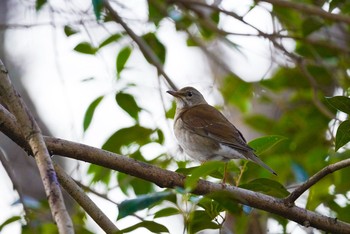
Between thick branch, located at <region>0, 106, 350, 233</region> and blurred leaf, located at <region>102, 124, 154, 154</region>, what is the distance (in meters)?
1.52

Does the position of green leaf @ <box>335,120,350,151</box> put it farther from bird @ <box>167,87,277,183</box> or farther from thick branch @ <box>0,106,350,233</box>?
bird @ <box>167,87,277,183</box>

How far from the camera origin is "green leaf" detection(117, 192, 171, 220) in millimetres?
2763

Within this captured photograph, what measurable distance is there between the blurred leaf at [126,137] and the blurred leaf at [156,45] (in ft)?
2.92

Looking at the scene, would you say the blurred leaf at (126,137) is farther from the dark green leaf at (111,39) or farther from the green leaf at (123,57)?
the dark green leaf at (111,39)

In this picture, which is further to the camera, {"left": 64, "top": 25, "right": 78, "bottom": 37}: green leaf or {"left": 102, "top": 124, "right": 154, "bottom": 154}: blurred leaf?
{"left": 64, "top": 25, "right": 78, "bottom": 37}: green leaf

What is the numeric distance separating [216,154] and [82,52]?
1424 millimetres

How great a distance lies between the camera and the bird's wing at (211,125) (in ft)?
18.4

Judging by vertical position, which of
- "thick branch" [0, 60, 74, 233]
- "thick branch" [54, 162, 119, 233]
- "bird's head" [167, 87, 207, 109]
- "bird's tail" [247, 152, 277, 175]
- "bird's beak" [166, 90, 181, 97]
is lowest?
"thick branch" [0, 60, 74, 233]

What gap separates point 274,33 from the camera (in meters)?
5.91


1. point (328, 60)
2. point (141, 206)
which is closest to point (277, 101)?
point (328, 60)

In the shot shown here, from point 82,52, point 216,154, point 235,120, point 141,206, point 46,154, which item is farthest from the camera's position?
point 235,120

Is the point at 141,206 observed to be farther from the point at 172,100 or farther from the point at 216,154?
the point at 172,100

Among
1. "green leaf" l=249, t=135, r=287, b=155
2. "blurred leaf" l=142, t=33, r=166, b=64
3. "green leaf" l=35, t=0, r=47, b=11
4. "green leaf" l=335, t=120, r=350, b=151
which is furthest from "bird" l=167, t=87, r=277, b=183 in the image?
"green leaf" l=335, t=120, r=350, b=151

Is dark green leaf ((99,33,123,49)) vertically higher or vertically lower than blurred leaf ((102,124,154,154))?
higher
